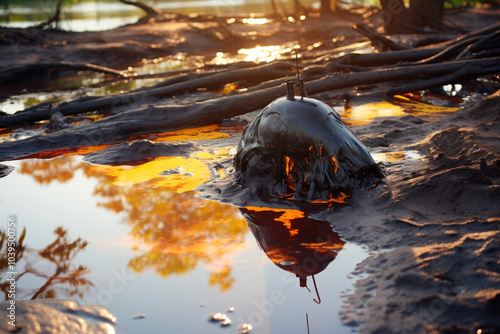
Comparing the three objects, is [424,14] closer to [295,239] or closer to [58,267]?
[295,239]

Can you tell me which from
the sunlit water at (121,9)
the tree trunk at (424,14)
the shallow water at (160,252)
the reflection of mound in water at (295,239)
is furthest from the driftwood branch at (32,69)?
the sunlit water at (121,9)

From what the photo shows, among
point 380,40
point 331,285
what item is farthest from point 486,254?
point 380,40

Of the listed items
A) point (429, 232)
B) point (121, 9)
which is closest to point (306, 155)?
point (429, 232)

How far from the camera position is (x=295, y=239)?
136 inches

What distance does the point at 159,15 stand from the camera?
644 inches

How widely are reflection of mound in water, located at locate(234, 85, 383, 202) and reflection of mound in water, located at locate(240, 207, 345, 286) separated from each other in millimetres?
247

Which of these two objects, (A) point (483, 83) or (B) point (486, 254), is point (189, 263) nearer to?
(B) point (486, 254)

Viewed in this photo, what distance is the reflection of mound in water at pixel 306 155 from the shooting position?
12.7 ft

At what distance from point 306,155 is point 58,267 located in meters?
1.73

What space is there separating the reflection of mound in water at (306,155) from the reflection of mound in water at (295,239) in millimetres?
247

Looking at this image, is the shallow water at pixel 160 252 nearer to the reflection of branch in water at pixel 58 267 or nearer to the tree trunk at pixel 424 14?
the reflection of branch in water at pixel 58 267

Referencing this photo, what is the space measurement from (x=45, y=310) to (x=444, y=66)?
20.5ft

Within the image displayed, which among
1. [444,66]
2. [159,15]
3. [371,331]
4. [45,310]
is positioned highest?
[159,15]

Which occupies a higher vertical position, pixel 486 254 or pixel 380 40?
pixel 380 40
